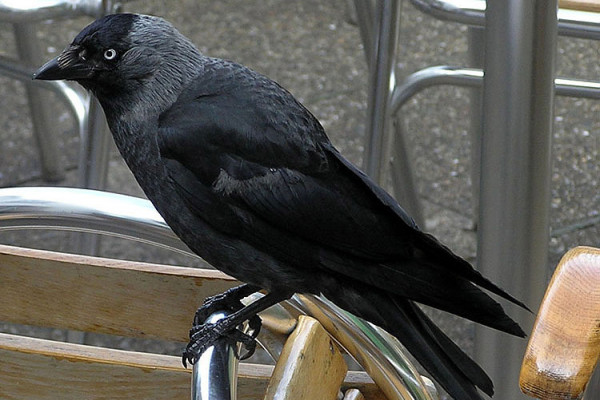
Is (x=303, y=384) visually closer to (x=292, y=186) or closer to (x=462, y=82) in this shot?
(x=292, y=186)

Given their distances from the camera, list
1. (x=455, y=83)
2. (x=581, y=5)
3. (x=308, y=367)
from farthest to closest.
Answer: (x=455, y=83) < (x=581, y=5) < (x=308, y=367)

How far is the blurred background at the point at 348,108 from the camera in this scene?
234 centimetres

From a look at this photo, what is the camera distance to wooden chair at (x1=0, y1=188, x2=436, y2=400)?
2.24 feet

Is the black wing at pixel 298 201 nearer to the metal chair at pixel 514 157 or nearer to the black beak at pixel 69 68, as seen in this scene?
the black beak at pixel 69 68

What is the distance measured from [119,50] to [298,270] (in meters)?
0.22

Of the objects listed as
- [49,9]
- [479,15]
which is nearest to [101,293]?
[479,15]

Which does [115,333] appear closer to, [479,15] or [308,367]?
[308,367]

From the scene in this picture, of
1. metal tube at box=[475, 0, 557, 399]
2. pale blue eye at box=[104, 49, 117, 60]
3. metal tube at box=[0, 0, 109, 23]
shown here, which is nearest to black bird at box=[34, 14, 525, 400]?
pale blue eye at box=[104, 49, 117, 60]

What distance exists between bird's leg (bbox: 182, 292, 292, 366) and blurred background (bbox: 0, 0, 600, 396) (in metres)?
1.25

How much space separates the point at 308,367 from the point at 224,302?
20cm

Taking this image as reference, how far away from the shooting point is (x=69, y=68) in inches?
29.9

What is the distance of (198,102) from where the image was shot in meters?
0.76

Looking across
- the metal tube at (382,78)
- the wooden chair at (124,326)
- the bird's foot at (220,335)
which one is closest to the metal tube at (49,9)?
the metal tube at (382,78)

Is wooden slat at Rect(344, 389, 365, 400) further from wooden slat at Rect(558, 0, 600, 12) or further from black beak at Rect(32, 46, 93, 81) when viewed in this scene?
wooden slat at Rect(558, 0, 600, 12)
